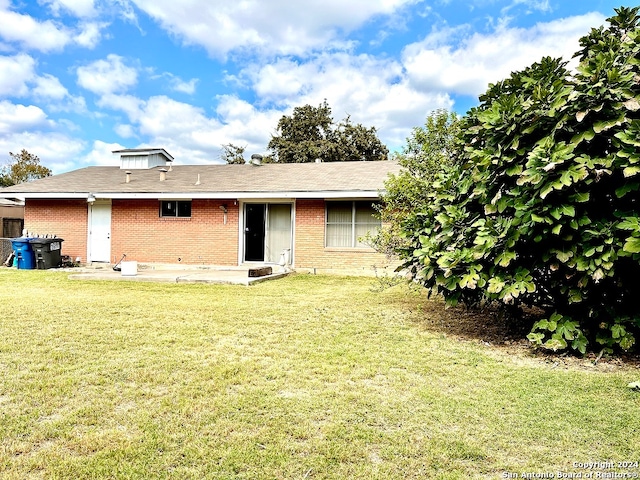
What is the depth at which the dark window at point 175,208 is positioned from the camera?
14250 millimetres

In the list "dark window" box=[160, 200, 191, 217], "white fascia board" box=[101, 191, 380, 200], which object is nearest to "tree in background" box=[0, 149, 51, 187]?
"white fascia board" box=[101, 191, 380, 200]

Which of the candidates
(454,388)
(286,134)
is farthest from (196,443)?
(286,134)

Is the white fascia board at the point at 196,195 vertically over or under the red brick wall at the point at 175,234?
over

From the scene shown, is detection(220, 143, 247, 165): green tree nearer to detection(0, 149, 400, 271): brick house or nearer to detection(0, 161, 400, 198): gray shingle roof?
detection(0, 161, 400, 198): gray shingle roof

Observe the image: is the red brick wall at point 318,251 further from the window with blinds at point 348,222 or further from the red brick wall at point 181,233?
the window with blinds at point 348,222

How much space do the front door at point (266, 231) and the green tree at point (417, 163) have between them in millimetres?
5652

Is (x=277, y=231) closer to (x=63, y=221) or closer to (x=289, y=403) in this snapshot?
(x=63, y=221)

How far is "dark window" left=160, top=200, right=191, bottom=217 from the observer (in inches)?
561

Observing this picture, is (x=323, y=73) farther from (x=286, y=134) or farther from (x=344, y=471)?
(x=344, y=471)

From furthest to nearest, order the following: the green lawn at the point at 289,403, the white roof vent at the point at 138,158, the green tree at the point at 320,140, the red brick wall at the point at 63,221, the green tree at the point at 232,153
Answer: the green tree at the point at 232,153 → the green tree at the point at 320,140 → the white roof vent at the point at 138,158 → the red brick wall at the point at 63,221 → the green lawn at the point at 289,403

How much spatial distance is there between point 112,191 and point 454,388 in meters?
13.4

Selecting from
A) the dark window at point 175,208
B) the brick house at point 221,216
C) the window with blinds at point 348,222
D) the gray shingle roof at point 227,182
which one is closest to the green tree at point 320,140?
the gray shingle roof at point 227,182

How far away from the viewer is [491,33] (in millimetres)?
12961

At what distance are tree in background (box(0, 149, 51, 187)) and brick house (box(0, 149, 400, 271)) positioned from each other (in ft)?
91.7
